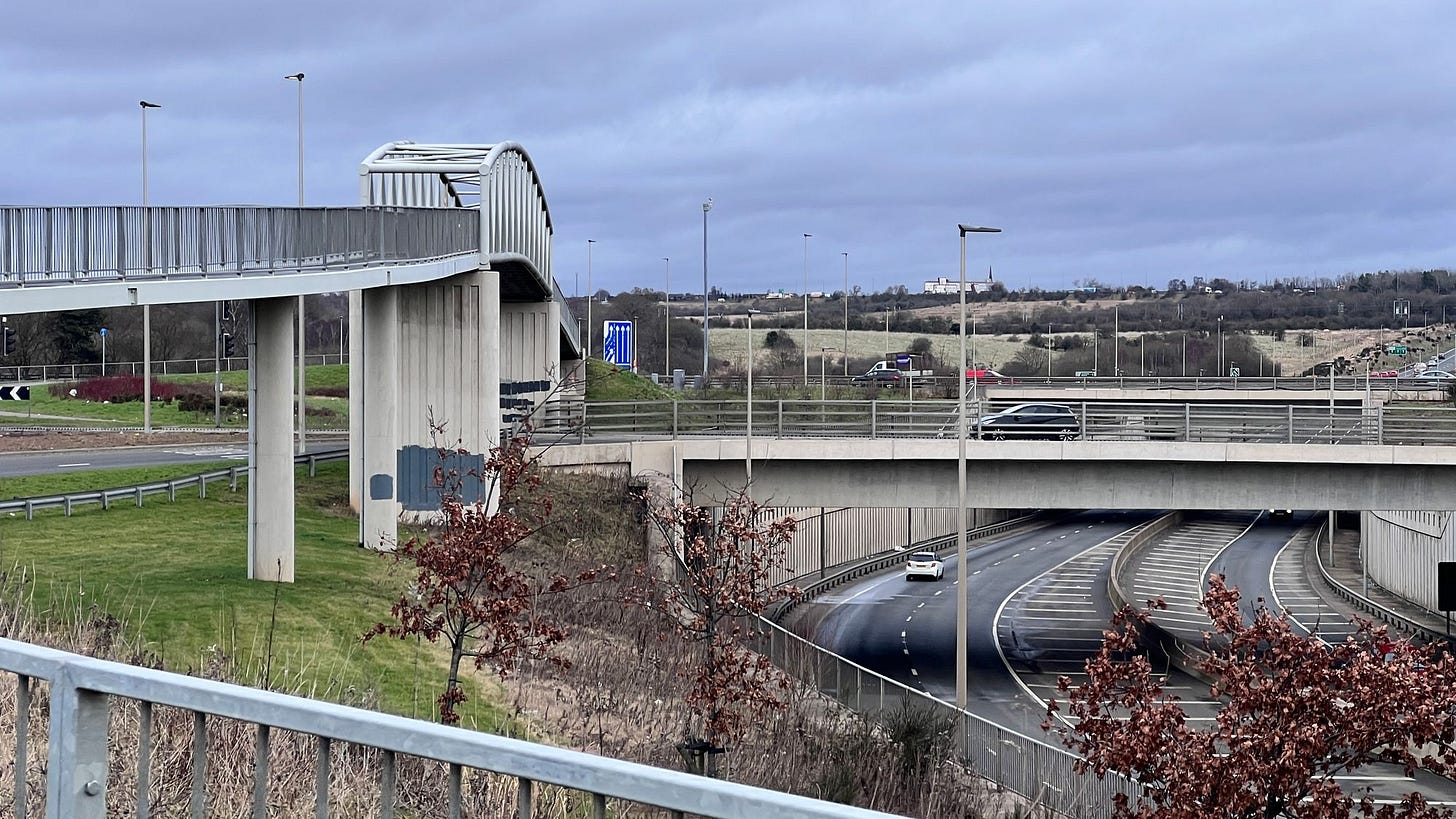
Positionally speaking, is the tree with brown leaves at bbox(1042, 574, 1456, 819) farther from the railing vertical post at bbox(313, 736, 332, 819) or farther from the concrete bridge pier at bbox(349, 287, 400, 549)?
the concrete bridge pier at bbox(349, 287, 400, 549)

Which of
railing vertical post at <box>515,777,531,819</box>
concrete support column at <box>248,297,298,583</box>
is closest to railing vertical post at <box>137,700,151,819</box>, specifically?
railing vertical post at <box>515,777,531,819</box>

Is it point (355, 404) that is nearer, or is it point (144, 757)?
point (144, 757)

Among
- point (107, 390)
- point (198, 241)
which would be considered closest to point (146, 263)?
point (198, 241)

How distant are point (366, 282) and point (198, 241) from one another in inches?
179

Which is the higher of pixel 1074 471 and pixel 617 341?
pixel 617 341

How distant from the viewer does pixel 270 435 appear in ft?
73.4

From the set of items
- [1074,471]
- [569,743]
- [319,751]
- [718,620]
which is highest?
[319,751]

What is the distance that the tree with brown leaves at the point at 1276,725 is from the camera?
15242 millimetres

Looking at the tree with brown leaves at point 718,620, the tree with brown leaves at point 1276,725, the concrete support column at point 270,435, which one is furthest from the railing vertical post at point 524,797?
the concrete support column at point 270,435

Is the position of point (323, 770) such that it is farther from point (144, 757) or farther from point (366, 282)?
point (366, 282)

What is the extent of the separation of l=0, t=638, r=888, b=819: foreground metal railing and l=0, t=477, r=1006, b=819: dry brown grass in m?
2.36

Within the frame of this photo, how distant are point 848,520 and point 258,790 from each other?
66.3 m

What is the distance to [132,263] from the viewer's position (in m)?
18.5

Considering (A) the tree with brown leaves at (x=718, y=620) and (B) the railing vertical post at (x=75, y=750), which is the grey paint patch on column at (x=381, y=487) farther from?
(B) the railing vertical post at (x=75, y=750)
